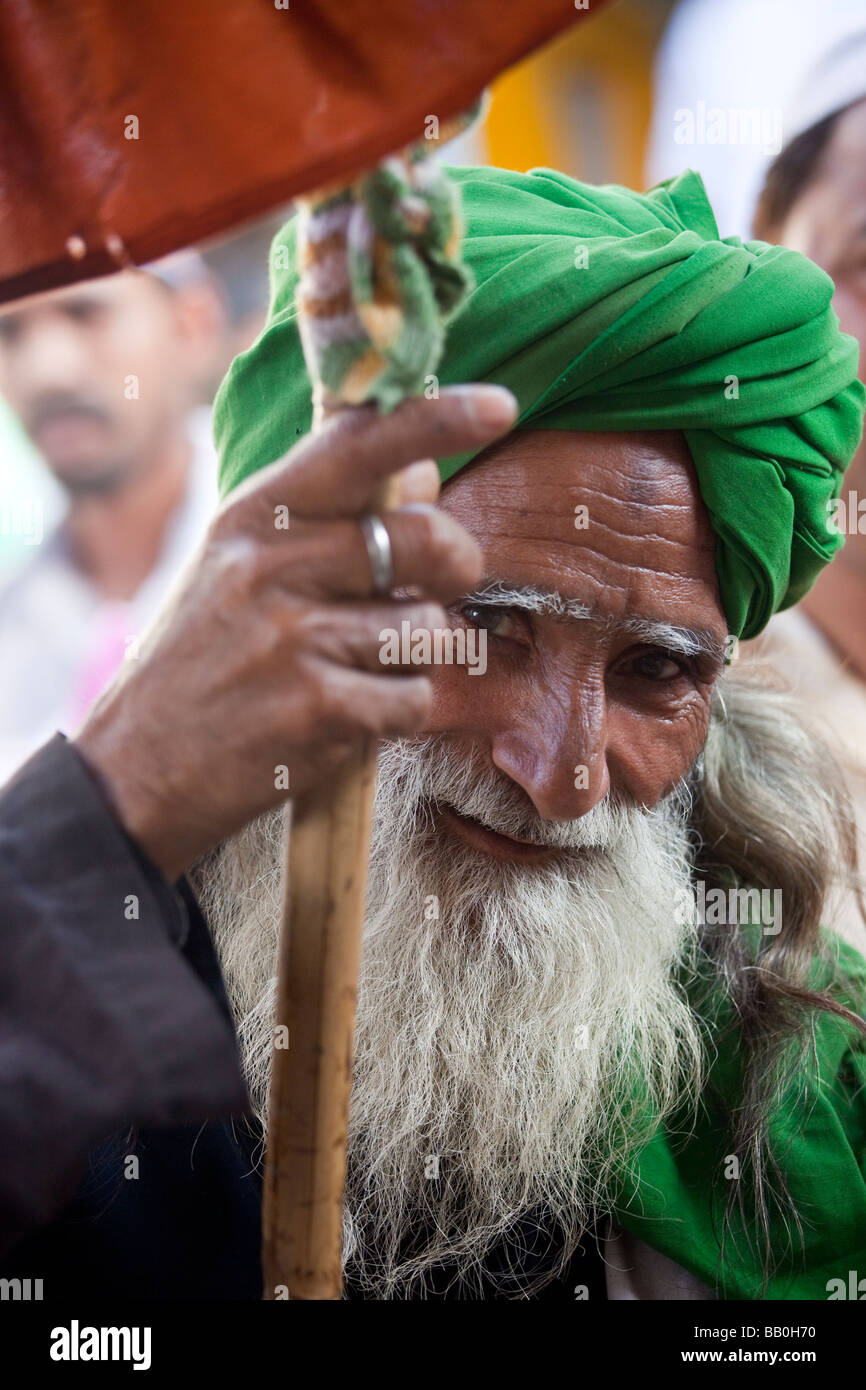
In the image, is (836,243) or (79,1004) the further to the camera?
(836,243)

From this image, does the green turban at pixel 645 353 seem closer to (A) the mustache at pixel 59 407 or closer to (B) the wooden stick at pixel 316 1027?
(B) the wooden stick at pixel 316 1027

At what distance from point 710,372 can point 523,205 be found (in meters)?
0.36

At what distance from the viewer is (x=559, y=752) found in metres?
1.54

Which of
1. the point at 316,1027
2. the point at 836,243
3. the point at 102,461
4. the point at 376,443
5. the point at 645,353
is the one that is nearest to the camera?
the point at 376,443

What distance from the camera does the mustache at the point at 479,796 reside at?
1.58 m

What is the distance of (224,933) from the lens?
5.62 ft

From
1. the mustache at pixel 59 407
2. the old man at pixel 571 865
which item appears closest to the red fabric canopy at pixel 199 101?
the old man at pixel 571 865

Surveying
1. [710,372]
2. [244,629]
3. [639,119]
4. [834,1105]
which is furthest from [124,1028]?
[639,119]

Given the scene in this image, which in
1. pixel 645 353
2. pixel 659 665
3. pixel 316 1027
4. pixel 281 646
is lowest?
pixel 316 1027

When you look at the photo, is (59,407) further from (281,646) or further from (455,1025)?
(281,646)

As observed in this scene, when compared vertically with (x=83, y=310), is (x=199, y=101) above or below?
below

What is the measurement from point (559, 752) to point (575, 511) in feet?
1.07

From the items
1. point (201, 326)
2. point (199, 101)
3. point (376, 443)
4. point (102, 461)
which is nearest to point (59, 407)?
point (102, 461)

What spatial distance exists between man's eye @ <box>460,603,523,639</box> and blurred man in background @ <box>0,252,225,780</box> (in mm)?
2437
